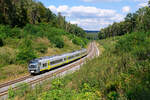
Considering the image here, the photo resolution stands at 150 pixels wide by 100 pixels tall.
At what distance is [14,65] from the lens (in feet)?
74.3

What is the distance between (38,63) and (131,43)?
14044mm

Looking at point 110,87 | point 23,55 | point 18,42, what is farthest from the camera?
point 18,42

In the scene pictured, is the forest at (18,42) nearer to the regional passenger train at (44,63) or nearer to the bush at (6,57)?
the bush at (6,57)

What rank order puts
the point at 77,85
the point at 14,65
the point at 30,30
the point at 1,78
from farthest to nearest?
the point at 30,30, the point at 14,65, the point at 1,78, the point at 77,85

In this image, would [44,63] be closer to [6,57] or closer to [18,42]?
[6,57]

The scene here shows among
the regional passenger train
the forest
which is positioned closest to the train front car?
the regional passenger train

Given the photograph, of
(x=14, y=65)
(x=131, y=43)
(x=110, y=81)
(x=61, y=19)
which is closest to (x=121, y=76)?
(x=110, y=81)

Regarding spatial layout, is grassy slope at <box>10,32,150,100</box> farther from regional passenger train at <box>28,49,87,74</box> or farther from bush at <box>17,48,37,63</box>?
bush at <box>17,48,37,63</box>

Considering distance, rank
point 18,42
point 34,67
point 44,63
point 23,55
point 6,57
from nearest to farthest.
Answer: point 34,67 → point 44,63 → point 6,57 → point 23,55 → point 18,42

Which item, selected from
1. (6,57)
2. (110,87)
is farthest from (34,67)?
(110,87)

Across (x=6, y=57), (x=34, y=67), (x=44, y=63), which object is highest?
(x=6, y=57)

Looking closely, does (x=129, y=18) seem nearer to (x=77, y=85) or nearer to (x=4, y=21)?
(x=4, y=21)

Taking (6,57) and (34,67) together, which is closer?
(34,67)

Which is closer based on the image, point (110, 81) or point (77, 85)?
point (110, 81)
